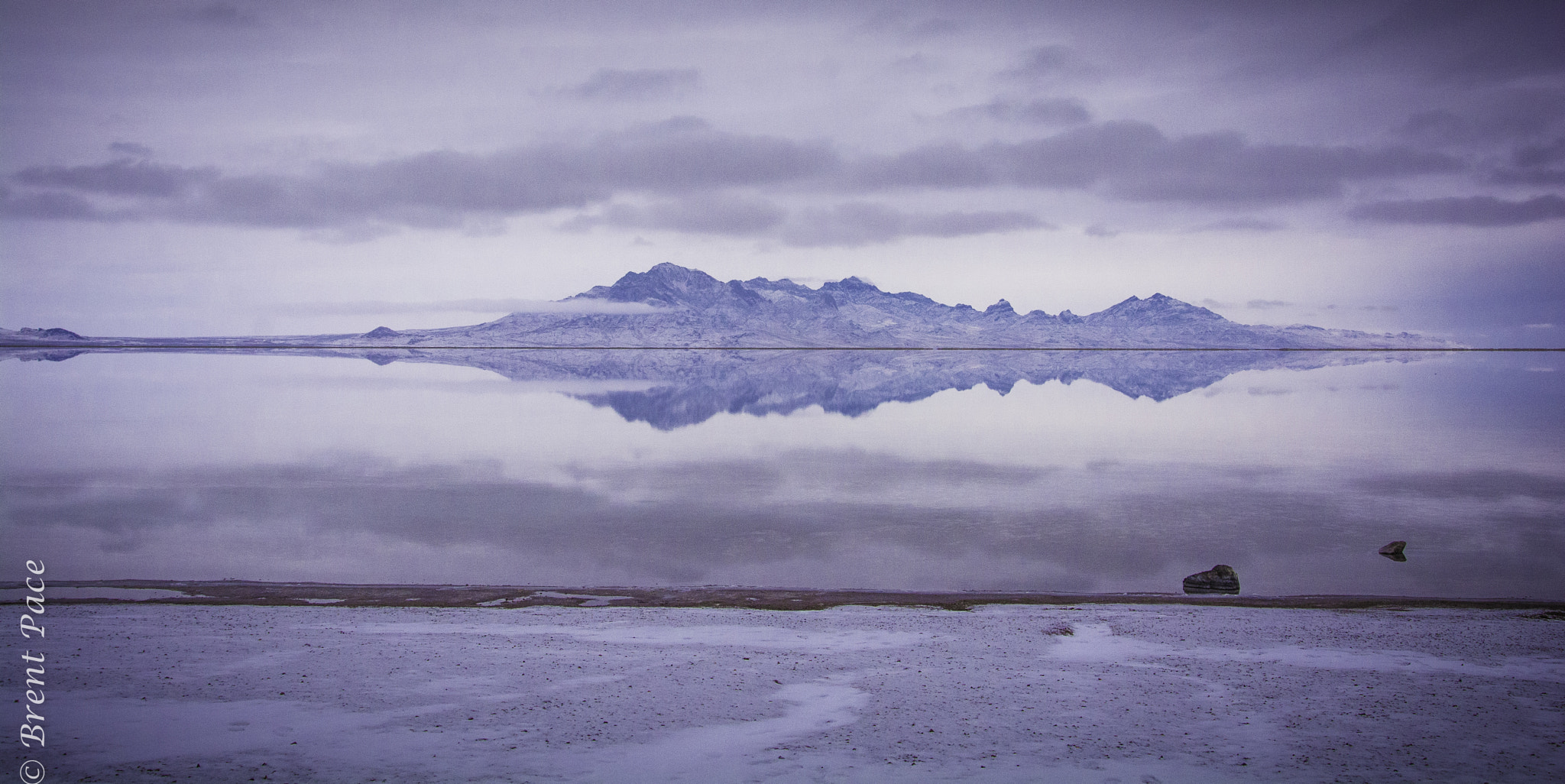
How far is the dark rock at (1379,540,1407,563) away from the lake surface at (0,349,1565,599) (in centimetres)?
47

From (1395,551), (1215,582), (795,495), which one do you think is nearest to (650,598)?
(1215,582)

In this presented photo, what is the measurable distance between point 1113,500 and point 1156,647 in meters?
15.6

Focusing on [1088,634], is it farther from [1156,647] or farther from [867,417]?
[867,417]

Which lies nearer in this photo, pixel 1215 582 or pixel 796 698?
pixel 796 698

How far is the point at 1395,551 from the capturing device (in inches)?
856

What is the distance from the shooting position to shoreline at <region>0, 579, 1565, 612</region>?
57.1 feet

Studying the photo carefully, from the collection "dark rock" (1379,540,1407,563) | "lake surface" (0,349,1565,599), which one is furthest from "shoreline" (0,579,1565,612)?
"dark rock" (1379,540,1407,563)

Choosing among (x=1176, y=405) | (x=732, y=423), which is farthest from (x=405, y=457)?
(x=1176, y=405)

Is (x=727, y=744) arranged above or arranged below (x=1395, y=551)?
below

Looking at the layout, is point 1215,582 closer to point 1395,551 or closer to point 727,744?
point 1395,551

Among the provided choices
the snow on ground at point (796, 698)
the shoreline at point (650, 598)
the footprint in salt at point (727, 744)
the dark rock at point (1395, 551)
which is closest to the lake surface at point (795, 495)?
the dark rock at point (1395, 551)

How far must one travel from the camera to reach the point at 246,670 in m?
12.4

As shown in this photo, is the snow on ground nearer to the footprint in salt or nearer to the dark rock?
the footprint in salt

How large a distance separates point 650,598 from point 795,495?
41.2 ft
